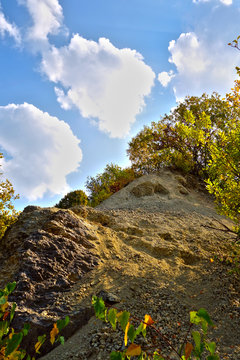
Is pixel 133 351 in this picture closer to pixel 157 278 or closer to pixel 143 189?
pixel 157 278

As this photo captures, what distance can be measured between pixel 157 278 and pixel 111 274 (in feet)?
3.58

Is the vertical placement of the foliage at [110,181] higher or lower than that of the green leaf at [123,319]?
higher

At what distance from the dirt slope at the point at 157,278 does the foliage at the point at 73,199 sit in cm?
446

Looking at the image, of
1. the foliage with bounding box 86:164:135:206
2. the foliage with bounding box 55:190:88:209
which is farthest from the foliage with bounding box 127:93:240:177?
the foliage with bounding box 55:190:88:209

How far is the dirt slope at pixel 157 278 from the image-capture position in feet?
13.2

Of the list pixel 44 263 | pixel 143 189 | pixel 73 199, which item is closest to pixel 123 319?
pixel 44 263

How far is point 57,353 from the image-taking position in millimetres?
3832

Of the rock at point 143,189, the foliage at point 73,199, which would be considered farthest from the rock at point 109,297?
the foliage at point 73,199

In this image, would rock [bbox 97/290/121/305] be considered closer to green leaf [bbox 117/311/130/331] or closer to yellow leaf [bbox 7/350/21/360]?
yellow leaf [bbox 7/350/21/360]

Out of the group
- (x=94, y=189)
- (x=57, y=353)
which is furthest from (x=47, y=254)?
(x=94, y=189)

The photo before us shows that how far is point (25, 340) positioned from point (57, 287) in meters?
1.17

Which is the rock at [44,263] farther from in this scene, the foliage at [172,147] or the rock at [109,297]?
the foliage at [172,147]

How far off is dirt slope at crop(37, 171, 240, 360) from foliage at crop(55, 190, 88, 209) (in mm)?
4460

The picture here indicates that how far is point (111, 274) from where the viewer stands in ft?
18.2
